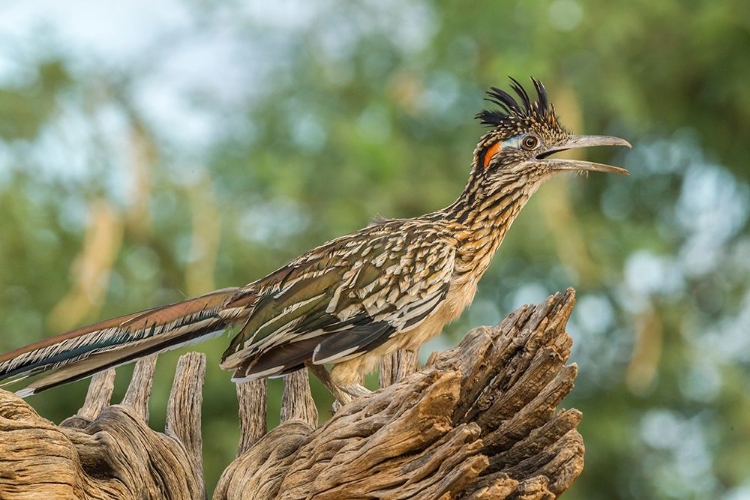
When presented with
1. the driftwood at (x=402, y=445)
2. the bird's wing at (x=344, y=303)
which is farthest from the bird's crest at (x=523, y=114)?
the driftwood at (x=402, y=445)

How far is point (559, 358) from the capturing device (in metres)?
5.37

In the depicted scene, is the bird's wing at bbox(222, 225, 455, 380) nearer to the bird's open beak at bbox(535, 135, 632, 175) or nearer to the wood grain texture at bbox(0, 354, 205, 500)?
the wood grain texture at bbox(0, 354, 205, 500)

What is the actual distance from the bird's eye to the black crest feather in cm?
14

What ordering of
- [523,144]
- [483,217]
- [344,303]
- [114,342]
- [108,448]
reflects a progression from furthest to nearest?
[523,144], [483,217], [344,303], [114,342], [108,448]

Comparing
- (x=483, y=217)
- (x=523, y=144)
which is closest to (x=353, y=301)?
(x=483, y=217)

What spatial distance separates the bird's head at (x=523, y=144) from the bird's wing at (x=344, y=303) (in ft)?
2.02

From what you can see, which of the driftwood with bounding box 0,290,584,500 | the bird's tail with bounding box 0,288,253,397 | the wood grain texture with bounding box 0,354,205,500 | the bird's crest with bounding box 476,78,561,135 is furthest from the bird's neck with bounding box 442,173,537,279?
the wood grain texture with bounding box 0,354,205,500

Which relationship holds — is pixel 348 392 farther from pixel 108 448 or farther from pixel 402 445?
pixel 108 448

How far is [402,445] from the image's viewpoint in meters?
5.15

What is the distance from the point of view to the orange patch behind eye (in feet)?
22.6

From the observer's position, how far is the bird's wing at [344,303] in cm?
610

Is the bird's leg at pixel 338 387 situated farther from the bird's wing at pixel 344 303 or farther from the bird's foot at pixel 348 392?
the bird's wing at pixel 344 303

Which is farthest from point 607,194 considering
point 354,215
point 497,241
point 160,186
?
point 497,241

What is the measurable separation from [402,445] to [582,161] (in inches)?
92.4
